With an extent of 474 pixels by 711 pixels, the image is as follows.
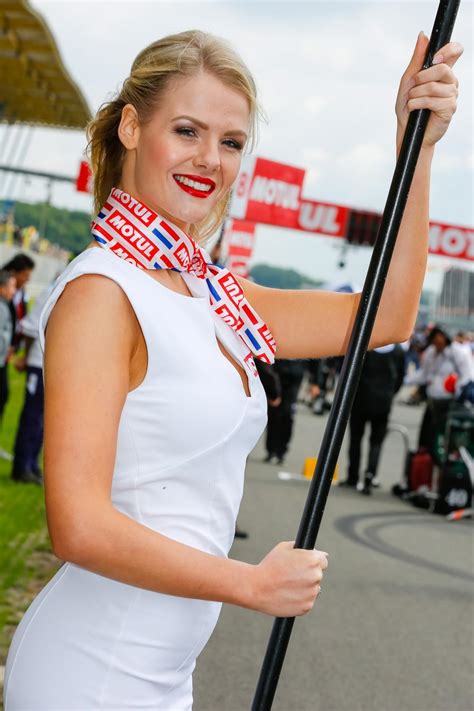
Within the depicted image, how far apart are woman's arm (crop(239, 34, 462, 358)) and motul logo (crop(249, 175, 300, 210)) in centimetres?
1476

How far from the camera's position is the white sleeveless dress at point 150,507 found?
1.65m

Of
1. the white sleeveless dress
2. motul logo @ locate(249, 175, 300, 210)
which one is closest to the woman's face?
the white sleeveless dress

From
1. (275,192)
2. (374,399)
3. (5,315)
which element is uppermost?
(275,192)

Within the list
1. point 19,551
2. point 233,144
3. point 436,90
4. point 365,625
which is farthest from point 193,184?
point 19,551

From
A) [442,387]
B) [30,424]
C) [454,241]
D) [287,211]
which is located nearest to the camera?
[30,424]

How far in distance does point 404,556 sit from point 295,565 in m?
7.17

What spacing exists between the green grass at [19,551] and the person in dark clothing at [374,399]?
384cm

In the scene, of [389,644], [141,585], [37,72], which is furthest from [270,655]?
[37,72]

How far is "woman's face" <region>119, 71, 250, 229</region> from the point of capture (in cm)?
181

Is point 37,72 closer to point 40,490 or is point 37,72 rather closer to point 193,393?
point 40,490

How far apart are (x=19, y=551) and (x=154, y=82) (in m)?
5.33

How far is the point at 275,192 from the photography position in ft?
56.2

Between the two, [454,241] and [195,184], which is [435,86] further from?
[454,241]

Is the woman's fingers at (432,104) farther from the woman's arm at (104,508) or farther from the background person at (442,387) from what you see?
the background person at (442,387)
